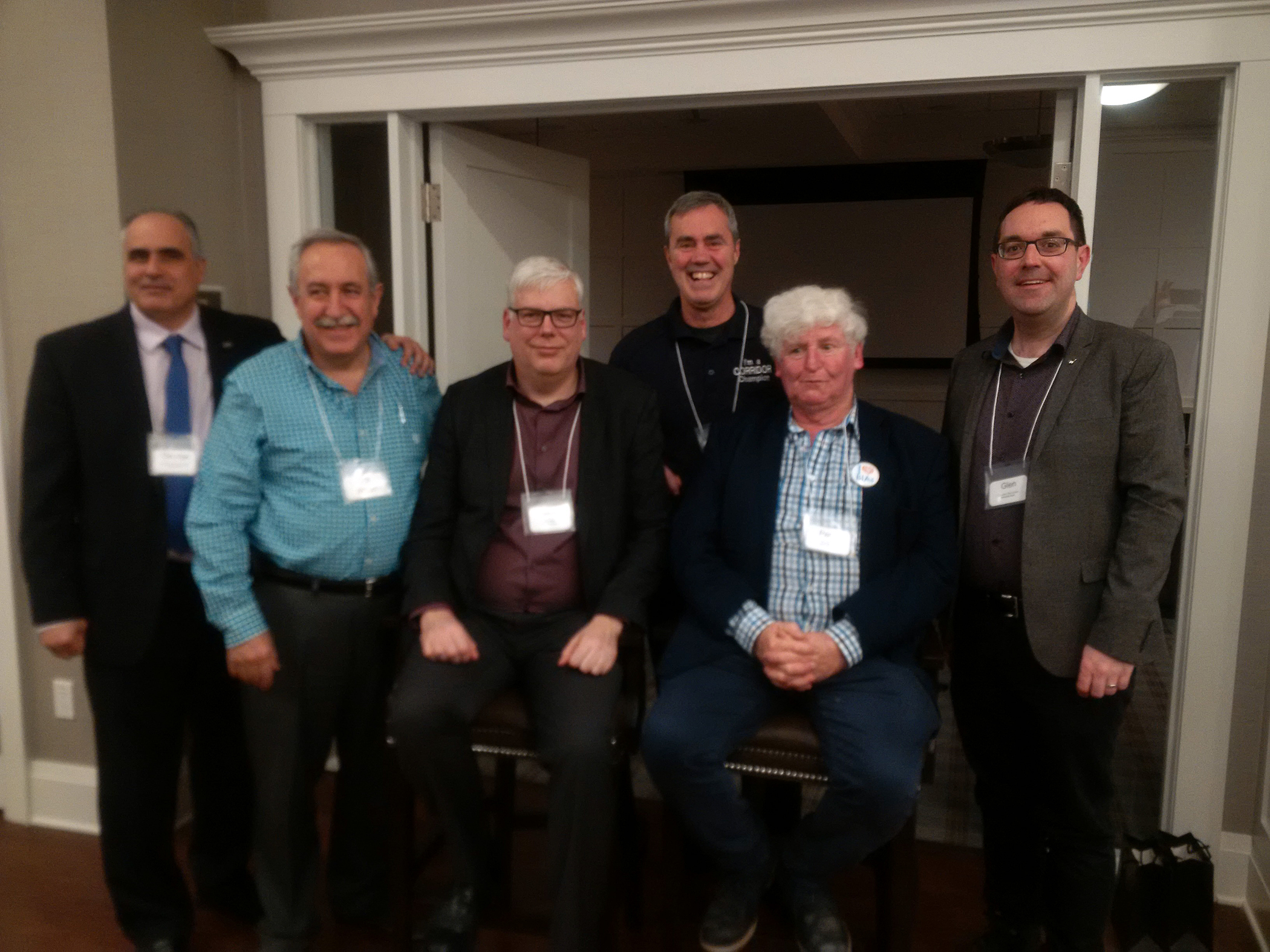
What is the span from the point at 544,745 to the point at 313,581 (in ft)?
1.97

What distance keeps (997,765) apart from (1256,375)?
1.09 m

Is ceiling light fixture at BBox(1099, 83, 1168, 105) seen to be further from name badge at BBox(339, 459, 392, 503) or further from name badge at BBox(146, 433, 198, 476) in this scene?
name badge at BBox(146, 433, 198, 476)

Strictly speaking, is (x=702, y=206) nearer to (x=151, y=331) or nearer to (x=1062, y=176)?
(x=1062, y=176)

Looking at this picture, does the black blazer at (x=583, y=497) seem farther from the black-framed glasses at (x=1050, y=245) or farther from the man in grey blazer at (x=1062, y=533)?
the black-framed glasses at (x=1050, y=245)

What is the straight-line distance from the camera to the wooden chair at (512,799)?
1.89 metres

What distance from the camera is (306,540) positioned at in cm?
195

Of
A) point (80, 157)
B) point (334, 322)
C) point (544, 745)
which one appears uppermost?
point (80, 157)

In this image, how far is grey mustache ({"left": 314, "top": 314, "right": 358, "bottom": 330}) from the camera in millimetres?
1938

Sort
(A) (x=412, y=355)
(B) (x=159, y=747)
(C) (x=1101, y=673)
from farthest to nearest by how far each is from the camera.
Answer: (A) (x=412, y=355) → (B) (x=159, y=747) → (C) (x=1101, y=673)

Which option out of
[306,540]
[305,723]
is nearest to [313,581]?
[306,540]

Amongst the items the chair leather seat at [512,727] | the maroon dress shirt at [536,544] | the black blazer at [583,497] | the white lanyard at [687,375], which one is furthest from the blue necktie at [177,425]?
the white lanyard at [687,375]

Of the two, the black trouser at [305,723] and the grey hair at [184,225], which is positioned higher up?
the grey hair at [184,225]

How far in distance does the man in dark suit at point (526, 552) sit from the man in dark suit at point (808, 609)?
14 cm

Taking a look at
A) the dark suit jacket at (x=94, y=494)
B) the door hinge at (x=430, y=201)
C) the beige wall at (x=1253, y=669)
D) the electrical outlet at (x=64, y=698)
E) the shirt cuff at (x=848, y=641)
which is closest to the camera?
the shirt cuff at (x=848, y=641)
